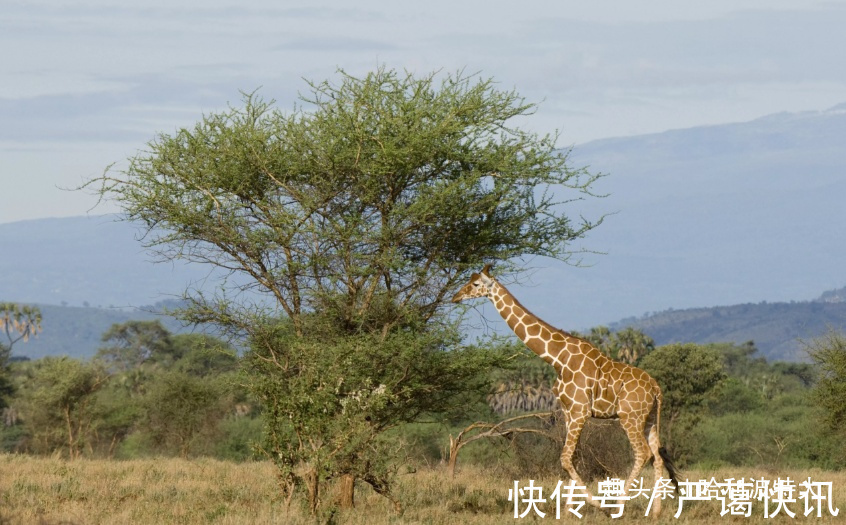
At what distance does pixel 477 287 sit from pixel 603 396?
2.90 meters

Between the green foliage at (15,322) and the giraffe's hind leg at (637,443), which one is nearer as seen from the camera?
the giraffe's hind leg at (637,443)

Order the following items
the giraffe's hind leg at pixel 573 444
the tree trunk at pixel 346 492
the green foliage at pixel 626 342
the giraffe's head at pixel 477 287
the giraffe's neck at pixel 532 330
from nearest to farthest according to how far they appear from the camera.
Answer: the giraffe's hind leg at pixel 573 444 → the giraffe's neck at pixel 532 330 → the giraffe's head at pixel 477 287 → the tree trunk at pixel 346 492 → the green foliage at pixel 626 342

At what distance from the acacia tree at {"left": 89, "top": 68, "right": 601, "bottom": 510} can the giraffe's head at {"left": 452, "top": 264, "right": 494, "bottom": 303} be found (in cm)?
117

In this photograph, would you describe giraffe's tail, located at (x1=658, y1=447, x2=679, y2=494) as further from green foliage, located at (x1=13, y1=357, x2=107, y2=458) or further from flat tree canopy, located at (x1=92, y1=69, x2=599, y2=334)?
green foliage, located at (x1=13, y1=357, x2=107, y2=458)

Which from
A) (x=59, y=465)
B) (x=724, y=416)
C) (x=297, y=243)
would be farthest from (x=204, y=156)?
(x=724, y=416)

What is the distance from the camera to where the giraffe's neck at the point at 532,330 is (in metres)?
19.6

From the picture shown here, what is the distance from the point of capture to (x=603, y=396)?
19.0m

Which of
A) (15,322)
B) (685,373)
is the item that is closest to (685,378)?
(685,373)

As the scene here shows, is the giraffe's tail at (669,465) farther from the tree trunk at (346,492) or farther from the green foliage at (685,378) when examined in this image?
the green foliage at (685,378)

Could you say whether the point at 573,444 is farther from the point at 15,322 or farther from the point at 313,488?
the point at 15,322

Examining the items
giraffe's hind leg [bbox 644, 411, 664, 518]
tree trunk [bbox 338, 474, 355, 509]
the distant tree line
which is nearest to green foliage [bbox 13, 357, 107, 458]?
the distant tree line

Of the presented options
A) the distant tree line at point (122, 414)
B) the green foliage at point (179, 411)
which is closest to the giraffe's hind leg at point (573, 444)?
the distant tree line at point (122, 414)

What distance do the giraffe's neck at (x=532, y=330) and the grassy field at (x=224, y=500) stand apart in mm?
2724

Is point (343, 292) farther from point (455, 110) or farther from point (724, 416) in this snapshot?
point (724, 416)
